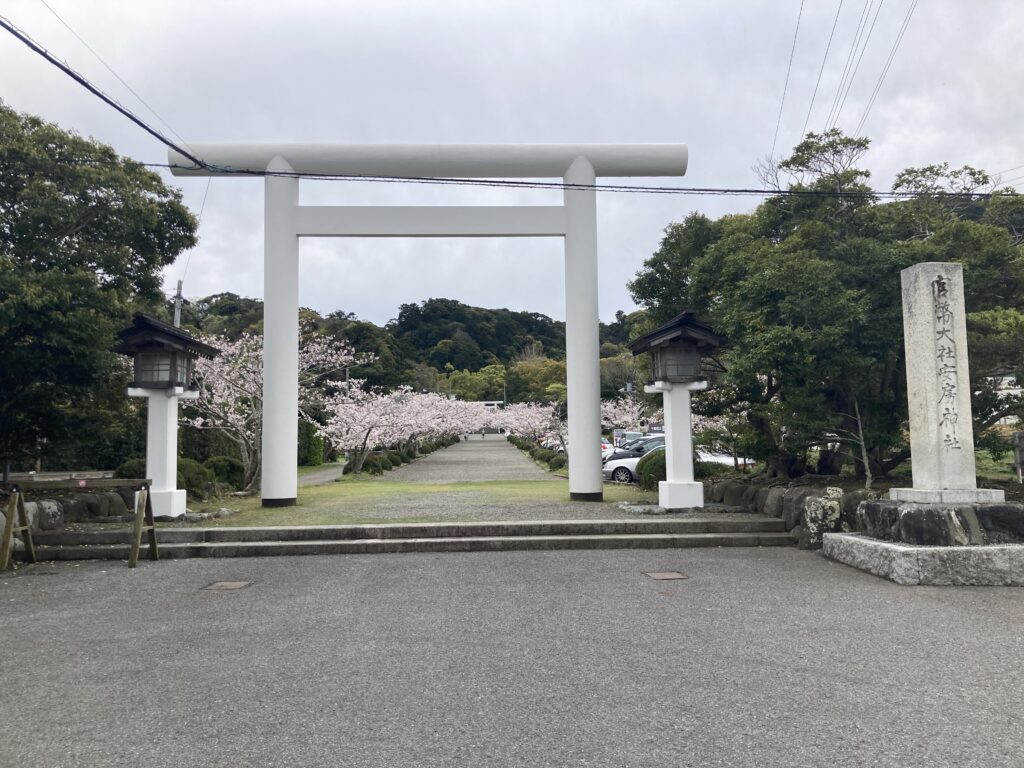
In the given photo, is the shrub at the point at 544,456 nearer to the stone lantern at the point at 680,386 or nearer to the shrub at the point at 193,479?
the shrub at the point at 193,479

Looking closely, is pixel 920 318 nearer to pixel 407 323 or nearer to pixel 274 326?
pixel 274 326

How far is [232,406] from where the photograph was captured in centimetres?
1382

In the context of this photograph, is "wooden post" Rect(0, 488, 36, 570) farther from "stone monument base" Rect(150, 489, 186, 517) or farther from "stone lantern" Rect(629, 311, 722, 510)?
"stone lantern" Rect(629, 311, 722, 510)

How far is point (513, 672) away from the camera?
3.91 metres

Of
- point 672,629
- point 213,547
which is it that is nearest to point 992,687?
point 672,629

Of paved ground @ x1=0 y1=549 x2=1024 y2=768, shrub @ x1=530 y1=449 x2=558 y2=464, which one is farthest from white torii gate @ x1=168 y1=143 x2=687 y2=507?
shrub @ x1=530 y1=449 x2=558 y2=464

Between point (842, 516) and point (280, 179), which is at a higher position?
point (280, 179)

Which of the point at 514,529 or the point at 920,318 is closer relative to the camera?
the point at 920,318

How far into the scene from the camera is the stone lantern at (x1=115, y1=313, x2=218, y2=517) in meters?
9.49

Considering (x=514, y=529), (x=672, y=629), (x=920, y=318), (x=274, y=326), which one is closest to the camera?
(x=672, y=629)

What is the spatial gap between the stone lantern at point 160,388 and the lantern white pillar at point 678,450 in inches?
274

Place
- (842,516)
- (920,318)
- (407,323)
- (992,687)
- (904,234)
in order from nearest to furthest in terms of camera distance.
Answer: (992,687) → (920,318) → (842,516) → (904,234) → (407,323)

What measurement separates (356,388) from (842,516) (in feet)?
62.7

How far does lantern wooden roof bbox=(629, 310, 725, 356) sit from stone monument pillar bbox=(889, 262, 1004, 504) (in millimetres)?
3032
